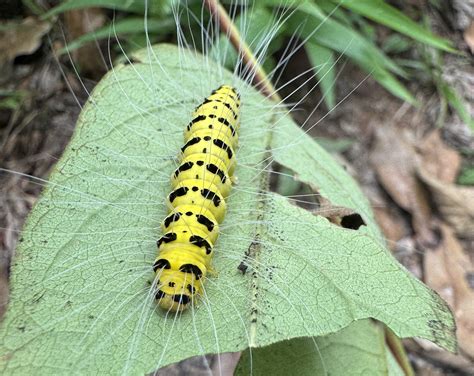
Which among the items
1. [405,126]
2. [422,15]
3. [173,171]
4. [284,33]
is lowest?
[173,171]

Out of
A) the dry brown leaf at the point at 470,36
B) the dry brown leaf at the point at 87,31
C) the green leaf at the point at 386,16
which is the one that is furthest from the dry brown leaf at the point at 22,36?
the dry brown leaf at the point at 470,36

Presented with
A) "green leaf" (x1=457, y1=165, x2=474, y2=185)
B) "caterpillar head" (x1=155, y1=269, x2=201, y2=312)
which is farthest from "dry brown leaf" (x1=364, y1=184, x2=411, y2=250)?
"caterpillar head" (x1=155, y1=269, x2=201, y2=312)

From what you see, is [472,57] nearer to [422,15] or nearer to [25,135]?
[422,15]

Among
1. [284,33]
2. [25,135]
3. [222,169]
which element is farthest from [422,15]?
[25,135]

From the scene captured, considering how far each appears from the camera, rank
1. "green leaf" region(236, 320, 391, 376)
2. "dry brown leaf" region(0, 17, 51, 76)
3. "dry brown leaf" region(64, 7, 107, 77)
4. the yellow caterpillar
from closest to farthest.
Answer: the yellow caterpillar
"green leaf" region(236, 320, 391, 376)
"dry brown leaf" region(64, 7, 107, 77)
"dry brown leaf" region(0, 17, 51, 76)

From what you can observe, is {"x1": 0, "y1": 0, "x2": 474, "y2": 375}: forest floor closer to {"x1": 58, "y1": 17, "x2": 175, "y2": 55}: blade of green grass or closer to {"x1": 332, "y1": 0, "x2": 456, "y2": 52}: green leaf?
{"x1": 58, "y1": 17, "x2": 175, "y2": 55}: blade of green grass

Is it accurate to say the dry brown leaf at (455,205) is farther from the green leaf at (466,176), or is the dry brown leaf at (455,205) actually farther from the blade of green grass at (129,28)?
the blade of green grass at (129,28)
